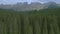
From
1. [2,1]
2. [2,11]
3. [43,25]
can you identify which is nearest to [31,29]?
[43,25]

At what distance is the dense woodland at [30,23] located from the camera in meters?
0.56

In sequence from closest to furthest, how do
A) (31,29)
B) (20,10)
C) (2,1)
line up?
(31,29) < (20,10) < (2,1)

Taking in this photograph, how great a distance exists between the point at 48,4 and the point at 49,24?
184 mm

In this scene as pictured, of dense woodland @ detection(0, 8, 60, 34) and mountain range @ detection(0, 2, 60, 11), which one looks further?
mountain range @ detection(0, 2, 60, 11)

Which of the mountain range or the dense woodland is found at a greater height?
the mountain range

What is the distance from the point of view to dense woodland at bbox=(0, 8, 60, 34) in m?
0.56

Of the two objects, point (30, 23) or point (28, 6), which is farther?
point (28, 6)

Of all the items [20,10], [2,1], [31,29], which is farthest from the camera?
[2,1]

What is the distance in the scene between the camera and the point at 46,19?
1.90ft

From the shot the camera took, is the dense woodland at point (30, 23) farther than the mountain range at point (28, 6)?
No

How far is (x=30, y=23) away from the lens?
1.88 feet

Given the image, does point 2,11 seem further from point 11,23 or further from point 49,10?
point 49,10

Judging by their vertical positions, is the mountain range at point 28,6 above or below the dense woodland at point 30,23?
above

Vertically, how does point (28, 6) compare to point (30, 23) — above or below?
above
